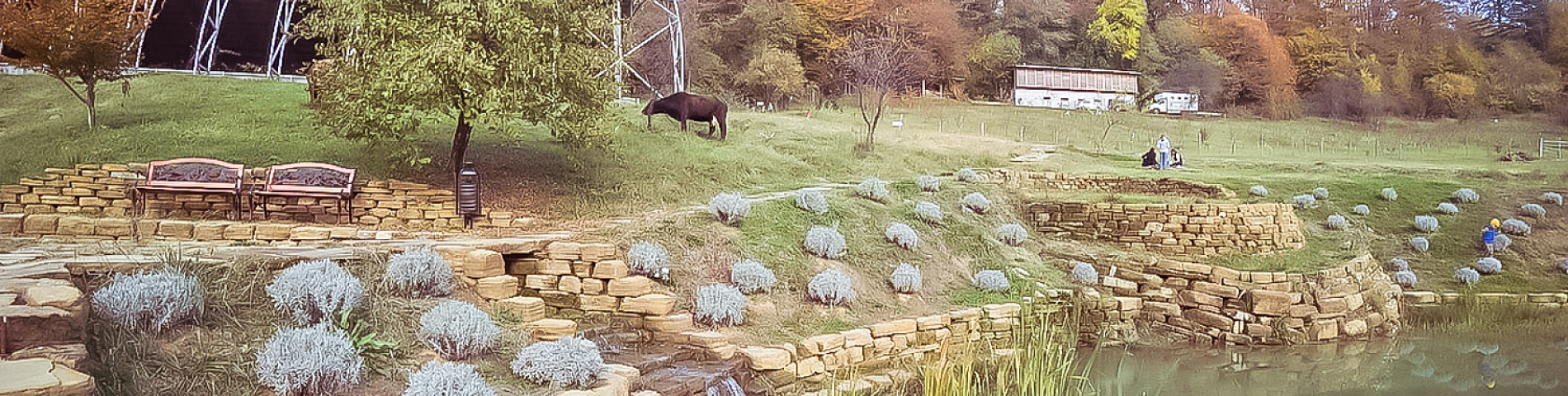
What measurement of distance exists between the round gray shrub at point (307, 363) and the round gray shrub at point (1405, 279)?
6.71m

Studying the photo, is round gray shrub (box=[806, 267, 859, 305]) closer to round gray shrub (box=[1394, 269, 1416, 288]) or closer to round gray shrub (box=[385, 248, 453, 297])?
round gray shrub (box=[385, 248, 453, 297])

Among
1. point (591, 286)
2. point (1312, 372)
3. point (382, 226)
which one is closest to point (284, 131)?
point (382, 226)

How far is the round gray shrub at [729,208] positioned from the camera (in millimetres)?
5871

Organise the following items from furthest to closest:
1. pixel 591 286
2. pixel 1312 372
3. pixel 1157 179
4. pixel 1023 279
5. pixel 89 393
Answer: pixel 1157 179, pixel 1023 279, pixel 1312 372, pixel 591 286, pixel 89 393

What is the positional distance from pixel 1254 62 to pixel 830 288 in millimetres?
3567

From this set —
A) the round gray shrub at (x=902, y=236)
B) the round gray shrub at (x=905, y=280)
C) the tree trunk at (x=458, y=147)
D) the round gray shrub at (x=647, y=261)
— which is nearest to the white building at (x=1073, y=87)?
the round gray shrub at (x=902, y=236)

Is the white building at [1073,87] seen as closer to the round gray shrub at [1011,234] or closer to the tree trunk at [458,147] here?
the round gray shrub at [1011,234]

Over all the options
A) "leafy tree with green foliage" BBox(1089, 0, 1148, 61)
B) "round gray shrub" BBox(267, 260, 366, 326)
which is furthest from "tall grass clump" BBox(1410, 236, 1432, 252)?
"round gray shrub" BBox(267, 260, 366, 326)

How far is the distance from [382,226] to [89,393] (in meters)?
2.31

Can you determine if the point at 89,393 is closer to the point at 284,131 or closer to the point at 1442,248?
the point at 284,131

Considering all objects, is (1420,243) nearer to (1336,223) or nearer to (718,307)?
(1336,223)

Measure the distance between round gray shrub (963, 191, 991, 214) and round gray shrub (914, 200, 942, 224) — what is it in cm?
26

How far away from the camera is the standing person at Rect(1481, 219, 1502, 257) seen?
7184 millimetres

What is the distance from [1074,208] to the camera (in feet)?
22.3
